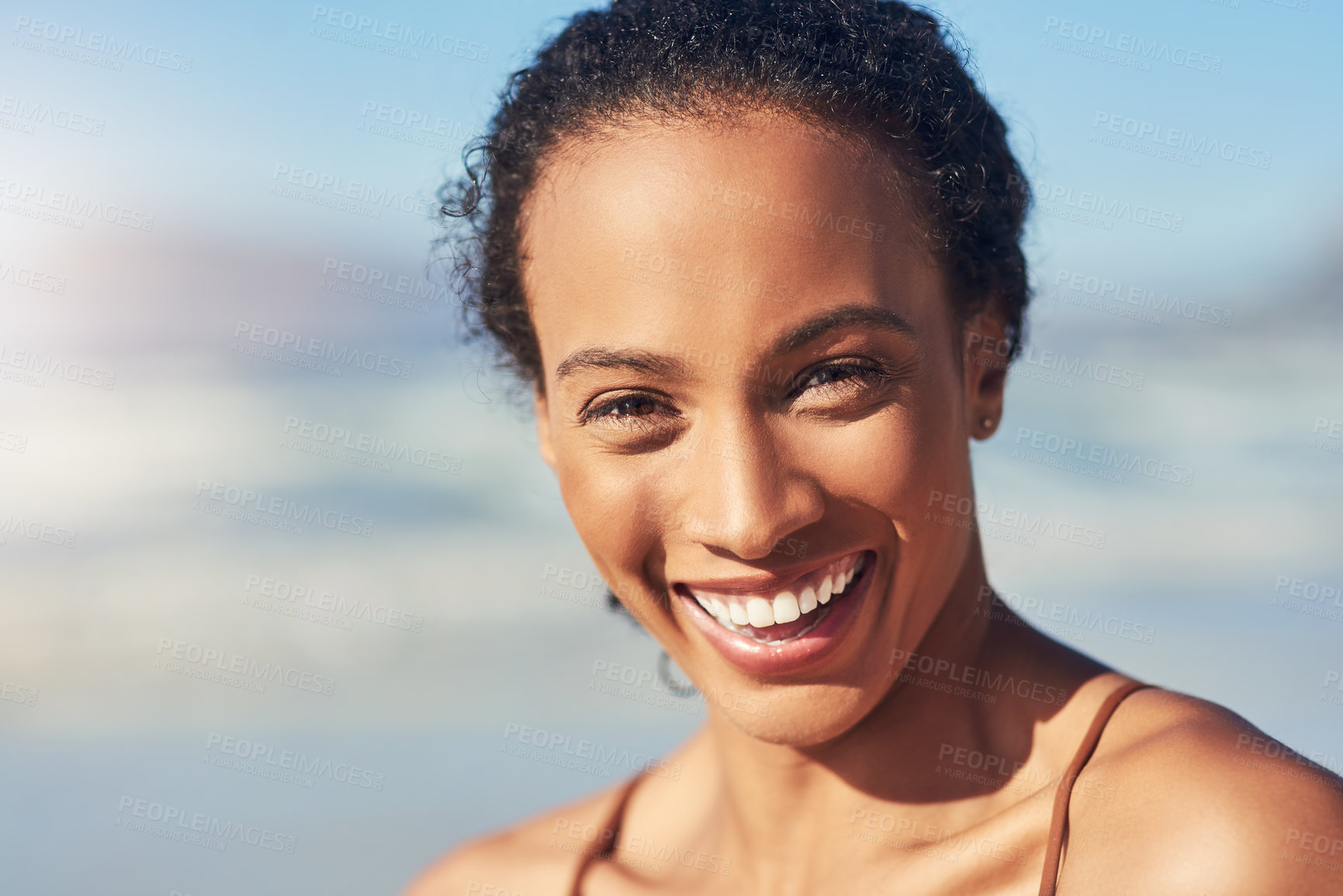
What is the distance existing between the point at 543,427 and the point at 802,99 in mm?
1124

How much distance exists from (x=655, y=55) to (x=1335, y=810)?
181 centimetres

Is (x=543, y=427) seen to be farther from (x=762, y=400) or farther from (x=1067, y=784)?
(x=1067, y=784)

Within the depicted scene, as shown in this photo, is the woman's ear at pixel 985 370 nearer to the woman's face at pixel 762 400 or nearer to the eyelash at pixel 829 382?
the woman's face at pixel 762 400

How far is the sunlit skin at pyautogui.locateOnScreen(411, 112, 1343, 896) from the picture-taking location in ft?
7.05

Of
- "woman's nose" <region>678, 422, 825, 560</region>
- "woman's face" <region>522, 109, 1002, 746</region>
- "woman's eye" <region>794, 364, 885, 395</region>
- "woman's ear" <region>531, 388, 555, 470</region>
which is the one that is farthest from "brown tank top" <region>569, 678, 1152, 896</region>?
"woman's ear" <region>531, 388, 555, 470</region>

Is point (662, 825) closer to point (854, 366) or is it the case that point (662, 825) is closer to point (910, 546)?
point (910, 546)

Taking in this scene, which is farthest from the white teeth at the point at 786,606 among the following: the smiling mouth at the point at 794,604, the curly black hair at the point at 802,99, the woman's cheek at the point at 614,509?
the curly black hair at the point at 802,99

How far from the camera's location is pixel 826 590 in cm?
239

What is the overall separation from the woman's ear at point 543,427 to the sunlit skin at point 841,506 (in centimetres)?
37

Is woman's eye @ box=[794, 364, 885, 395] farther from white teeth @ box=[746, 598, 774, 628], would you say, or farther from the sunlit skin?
white teeth @ box=[746, 598, 774, 628]

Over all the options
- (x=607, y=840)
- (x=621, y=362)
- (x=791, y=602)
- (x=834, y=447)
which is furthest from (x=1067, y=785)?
(x=607, y=840)

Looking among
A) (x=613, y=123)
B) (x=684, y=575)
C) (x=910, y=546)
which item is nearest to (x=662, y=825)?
(x=684, y=575)

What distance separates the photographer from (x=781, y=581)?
240 centimetres

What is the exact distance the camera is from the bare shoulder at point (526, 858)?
3434 mm
